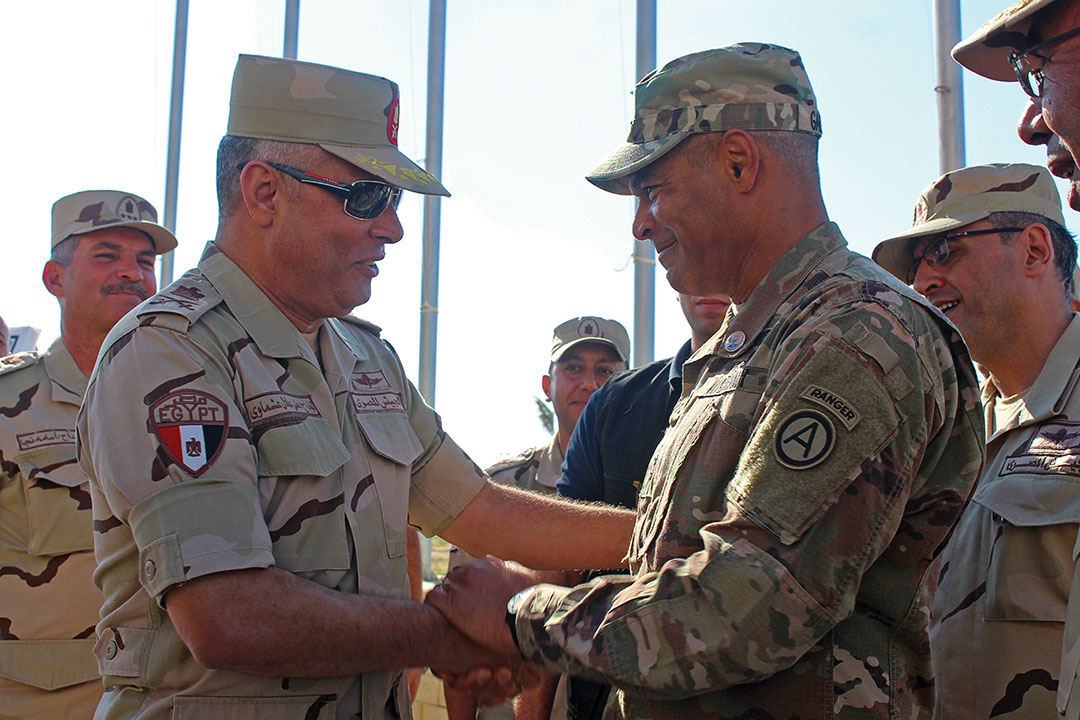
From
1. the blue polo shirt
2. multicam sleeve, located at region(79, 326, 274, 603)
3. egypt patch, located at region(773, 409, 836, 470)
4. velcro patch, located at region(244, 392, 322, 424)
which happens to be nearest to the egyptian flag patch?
multicam sleeve, located at region(79, 326, 274, 603)

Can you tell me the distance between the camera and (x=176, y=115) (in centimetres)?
1161

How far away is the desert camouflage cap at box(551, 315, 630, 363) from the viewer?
561 cm

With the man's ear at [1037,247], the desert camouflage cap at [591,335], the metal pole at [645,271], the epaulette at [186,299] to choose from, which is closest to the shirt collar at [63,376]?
the epaulette at [186,299]

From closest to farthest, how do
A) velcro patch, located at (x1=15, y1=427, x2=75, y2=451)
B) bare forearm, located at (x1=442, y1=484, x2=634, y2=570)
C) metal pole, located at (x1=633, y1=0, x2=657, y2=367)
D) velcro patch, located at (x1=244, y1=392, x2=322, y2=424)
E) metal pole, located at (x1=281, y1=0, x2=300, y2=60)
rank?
velcro patch, located at (x1=244, y1=392, x2=322, y2=424) < bare forearm, located at (x1=442, y1=484, x2=634, y2=570) < velcro patch, located at (x1=15, y1=427, x2=75, y2=451) < metal pole, located at (x1=633, y1=0, x2=657, y2=367) < metal pole, located at (x1=281, y1=0, x2=300, y2=60)

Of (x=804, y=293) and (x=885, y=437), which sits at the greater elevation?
(x=804, y=293)

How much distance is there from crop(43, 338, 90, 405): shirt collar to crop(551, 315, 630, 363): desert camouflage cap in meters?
2.76

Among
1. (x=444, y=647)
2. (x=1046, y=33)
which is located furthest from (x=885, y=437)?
(x=444, y=647)

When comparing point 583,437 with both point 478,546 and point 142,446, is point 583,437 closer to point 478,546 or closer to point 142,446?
point 478,546

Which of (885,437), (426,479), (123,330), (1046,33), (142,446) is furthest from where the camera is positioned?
(426,479)

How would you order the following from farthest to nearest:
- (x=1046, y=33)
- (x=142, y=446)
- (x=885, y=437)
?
(x=142, y=446) < (x=1046, y=33) < (x=885, y=437)

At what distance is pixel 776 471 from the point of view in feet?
5.42

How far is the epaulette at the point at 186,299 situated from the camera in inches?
90.1

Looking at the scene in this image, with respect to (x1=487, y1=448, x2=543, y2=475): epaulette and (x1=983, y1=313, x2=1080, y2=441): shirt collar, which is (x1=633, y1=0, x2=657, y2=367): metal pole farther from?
(x1=983, y1=313, x2=1080, y2=441): shirt collar

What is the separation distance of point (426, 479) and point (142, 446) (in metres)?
1.02
